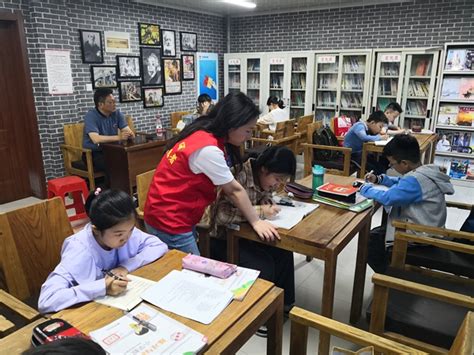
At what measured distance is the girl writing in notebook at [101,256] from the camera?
1.20 m

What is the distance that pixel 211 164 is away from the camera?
1.62 meters

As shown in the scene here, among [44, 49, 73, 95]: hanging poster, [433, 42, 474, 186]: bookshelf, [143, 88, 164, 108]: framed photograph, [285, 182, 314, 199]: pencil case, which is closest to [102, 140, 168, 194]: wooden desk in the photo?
[44, 49, 73, 95]: hanging poster

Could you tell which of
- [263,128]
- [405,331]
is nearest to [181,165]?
[405,331]

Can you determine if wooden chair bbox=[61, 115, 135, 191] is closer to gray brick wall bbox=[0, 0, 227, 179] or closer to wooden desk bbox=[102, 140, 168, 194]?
gray brick wall bbox=[0, 0, 227, 179]

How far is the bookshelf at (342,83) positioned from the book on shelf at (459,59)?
1.14 m

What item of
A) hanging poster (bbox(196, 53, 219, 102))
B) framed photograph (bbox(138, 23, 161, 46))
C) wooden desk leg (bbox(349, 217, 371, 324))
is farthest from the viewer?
hanging poster (bbox(196, 53, 219, 102))

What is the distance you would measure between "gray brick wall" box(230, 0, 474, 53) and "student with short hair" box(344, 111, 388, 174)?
2078 mm

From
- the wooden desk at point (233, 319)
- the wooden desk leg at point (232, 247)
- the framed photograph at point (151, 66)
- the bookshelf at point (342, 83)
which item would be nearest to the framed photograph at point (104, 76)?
the framed photograph at point (151, 66)

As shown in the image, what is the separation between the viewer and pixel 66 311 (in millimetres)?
1161

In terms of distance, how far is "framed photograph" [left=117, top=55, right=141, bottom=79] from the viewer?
5.47 metres

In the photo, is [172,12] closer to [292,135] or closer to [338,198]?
[292,135]

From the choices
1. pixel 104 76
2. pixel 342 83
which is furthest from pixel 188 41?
pixel 342 83

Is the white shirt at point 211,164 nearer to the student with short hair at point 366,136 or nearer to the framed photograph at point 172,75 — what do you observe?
the student with short hair at point 366,136

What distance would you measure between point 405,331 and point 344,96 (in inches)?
211
